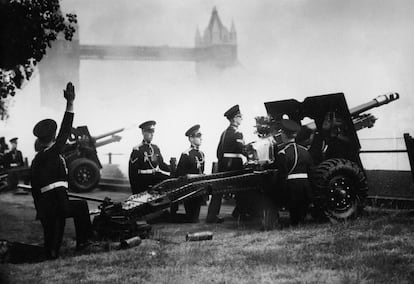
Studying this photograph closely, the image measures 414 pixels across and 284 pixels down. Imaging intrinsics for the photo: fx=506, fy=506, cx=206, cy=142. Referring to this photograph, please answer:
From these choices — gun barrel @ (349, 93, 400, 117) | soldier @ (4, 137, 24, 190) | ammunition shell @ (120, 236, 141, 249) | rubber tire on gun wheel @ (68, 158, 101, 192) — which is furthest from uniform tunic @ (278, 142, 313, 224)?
soldier @ (4, 137, 24, 190)

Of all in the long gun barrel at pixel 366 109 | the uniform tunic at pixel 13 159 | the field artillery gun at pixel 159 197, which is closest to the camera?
the field artillery gun at pixel 159 197

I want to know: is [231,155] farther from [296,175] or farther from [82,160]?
[82,160]

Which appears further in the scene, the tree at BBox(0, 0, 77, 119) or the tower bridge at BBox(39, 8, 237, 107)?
the tower bridge at BBox(39, 8, 237, 107)

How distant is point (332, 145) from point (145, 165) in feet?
10.5

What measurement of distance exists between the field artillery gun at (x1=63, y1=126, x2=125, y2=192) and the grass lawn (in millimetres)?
7716

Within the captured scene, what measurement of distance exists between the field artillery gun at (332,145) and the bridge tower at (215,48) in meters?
2.06

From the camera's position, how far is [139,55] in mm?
10680

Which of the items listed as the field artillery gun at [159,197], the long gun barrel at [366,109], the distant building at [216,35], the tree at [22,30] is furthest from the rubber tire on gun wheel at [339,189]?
the tree at [22,30]

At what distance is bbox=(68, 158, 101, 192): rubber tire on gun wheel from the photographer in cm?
1413

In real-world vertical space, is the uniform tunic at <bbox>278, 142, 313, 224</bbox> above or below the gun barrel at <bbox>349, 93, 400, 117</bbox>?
below

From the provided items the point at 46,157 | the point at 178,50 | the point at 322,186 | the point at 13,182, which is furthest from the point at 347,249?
the point at 13,182

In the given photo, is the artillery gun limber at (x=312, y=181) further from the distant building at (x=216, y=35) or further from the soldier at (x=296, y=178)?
the distant building at (x=216, y=35)

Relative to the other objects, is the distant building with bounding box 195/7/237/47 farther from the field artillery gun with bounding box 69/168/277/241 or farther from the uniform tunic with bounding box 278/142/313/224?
the field artillery gun with bounding box 69/168/277/241

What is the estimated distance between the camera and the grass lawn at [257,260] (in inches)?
180
